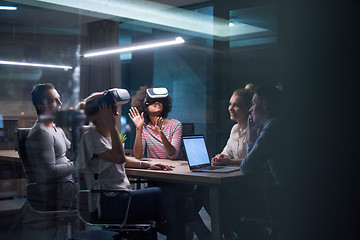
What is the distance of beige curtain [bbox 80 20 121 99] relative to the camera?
19.1 feet

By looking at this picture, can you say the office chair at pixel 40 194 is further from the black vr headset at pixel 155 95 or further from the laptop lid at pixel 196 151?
the black vr headset at pixel 155 95

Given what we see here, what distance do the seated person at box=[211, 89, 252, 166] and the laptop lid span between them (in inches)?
4.5

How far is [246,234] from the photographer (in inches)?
Answer: 120

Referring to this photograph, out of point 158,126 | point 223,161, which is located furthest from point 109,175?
point 158,126

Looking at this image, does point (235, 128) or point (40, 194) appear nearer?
point (40, 194)

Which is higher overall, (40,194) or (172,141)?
(172,141)

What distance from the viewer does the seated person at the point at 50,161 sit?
9.71ft

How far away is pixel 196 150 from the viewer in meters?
3.04

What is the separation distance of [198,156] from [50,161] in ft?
3.80

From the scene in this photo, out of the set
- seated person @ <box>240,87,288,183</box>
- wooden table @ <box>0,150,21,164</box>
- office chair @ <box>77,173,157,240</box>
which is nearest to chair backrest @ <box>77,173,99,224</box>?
office chair @ <box>77,173,157,240</box>

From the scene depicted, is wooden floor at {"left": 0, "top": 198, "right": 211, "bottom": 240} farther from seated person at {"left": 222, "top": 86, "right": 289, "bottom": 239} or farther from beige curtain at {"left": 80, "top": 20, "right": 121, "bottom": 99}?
beige curtain at {"left": 80, "top": 20, "right": 121, "bottom": 99}

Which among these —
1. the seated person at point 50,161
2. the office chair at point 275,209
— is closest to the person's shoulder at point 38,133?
the seated person at point 50,161

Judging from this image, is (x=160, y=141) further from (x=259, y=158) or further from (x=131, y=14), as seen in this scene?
(x=131, y=14)

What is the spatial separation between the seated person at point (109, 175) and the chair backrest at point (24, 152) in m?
0.59
